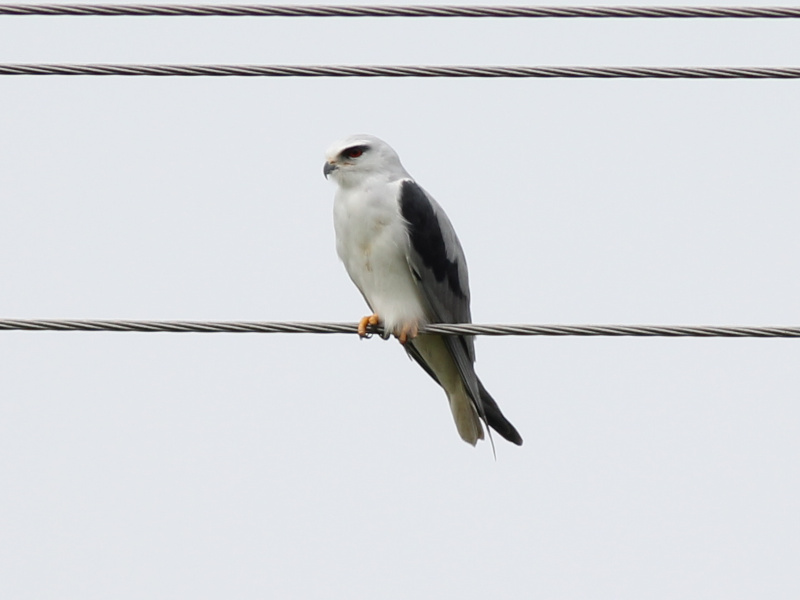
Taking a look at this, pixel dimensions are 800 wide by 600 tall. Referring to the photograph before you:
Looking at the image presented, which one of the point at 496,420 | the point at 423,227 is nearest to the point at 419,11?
the point at 423,227

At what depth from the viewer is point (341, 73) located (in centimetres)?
502

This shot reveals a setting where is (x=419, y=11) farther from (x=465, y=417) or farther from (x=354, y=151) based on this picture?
(x=465, y=417)

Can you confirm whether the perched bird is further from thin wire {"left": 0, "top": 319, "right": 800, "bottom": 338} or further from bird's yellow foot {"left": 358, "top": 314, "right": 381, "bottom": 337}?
thin wire {"left": 0, "top": 319, "right": 800, "bottom": 338}

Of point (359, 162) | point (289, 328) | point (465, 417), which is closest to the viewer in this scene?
point (289, 328)

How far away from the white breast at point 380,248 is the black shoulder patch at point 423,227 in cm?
4

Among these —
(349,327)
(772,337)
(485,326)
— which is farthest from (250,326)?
(772,337)

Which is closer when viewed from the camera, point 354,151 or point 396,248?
point 396,248

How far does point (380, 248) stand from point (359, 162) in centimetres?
45

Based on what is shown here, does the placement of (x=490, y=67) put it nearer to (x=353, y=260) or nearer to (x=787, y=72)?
(x=787, y=72)

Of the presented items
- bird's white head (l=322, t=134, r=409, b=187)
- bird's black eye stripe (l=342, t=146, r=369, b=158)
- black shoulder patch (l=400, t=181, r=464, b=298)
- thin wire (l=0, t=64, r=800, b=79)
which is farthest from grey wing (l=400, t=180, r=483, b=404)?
thin wire (l=0, t=64, r=800, b=79)

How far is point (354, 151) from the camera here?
6.65 metres

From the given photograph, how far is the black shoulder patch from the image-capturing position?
6484mm

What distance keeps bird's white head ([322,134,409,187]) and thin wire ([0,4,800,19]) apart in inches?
61.7

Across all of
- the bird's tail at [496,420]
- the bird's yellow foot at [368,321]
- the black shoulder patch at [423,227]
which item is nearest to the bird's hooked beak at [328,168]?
the black shoulder patch at [423,227]
